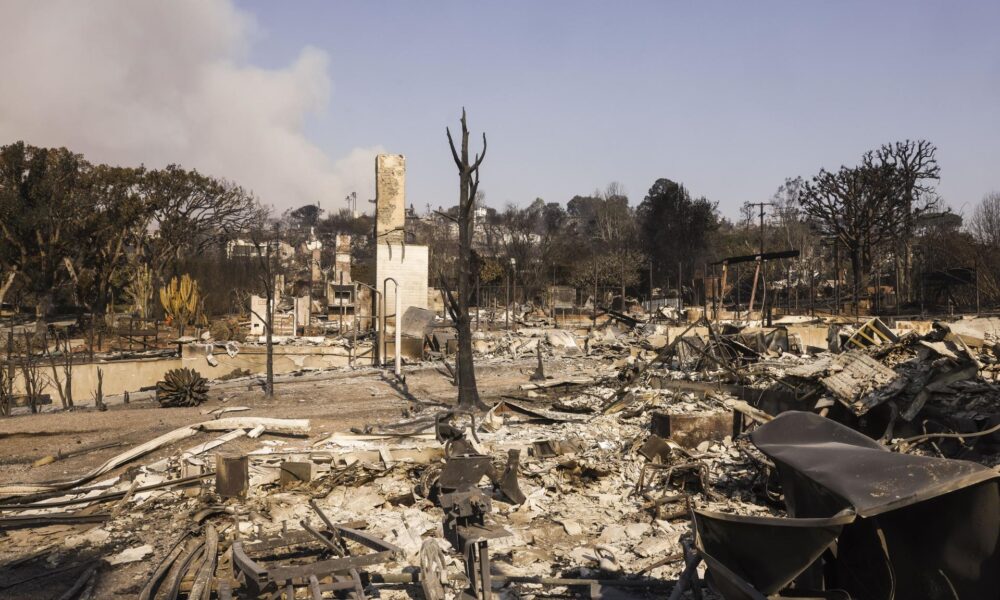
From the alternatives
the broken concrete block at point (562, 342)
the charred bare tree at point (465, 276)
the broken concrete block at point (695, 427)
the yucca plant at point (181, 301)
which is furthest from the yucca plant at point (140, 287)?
the broken concrete block at point (695, 427)

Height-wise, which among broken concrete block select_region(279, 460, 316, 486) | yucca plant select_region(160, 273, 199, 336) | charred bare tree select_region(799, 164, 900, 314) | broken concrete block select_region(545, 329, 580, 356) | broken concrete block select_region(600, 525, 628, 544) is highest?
charred bare tree select_region(799, 164, 900, 314)

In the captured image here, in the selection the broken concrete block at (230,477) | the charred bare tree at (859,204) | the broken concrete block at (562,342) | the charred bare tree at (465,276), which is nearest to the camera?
the broken concrete block at (230,477)

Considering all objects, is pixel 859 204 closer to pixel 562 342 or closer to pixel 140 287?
pixel 562 342

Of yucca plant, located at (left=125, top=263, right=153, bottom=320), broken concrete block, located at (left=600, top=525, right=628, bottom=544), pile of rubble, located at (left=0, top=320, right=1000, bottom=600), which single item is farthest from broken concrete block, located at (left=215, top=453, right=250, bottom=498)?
yucca plant, located at (left=125, top=263, right=153, bottom=320)

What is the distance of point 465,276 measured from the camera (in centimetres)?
1189

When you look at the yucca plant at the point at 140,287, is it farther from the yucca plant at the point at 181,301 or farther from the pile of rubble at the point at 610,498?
the pile of rubble at the point at 610,498

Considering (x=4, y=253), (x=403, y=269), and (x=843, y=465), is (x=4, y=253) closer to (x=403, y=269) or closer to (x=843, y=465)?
(x=403, y=269)

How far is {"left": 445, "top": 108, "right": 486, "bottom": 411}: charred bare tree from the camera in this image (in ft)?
37.6

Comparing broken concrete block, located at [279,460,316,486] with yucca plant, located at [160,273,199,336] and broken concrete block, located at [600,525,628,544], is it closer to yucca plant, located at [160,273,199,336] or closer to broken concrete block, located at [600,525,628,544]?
broken concrete block, located at [600,525,628,544]

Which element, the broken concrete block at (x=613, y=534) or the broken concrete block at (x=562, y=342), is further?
the broken concrete block at (x=562, y=342)

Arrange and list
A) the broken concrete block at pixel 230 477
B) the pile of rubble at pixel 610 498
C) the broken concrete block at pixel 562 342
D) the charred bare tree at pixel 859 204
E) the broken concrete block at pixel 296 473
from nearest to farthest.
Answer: the pile of rubble at pixel 610 498, the broken concrete block at pixel 230 477, the broken concrete block at pixel 296 473, the broken concrete block at pixel 562 342, the charred bare tree at pixel 859 204

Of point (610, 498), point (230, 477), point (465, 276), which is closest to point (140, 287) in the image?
point (465, 276)

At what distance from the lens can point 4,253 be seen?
89.1ft

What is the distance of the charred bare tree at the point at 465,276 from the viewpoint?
11469 mm
